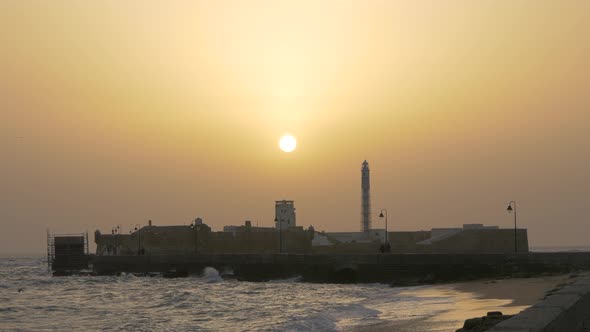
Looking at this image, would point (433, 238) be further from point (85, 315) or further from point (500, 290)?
point (85, 315)

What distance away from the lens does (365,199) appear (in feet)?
352

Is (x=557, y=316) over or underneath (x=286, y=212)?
underneath

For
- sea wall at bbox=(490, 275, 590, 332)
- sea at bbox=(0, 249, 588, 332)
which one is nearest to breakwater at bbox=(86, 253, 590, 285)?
sea at bbox=(0, 249, 588, 332)

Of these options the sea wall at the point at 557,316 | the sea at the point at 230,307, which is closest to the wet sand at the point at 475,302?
the sea at the point at 230,307

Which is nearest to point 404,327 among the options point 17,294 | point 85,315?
point 85,315

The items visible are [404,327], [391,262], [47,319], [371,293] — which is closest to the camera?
[404,327]

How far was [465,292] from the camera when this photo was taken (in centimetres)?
4081

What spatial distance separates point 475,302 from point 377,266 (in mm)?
24432

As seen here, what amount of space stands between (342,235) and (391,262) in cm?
3935

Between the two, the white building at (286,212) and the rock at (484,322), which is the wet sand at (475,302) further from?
the white building at (286,212)

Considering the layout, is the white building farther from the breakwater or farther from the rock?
the rock

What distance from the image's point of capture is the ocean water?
31047 mm

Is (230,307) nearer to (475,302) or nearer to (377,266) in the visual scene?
(475,302)

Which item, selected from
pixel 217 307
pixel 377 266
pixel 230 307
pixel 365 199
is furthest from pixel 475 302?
pixel 365 199
